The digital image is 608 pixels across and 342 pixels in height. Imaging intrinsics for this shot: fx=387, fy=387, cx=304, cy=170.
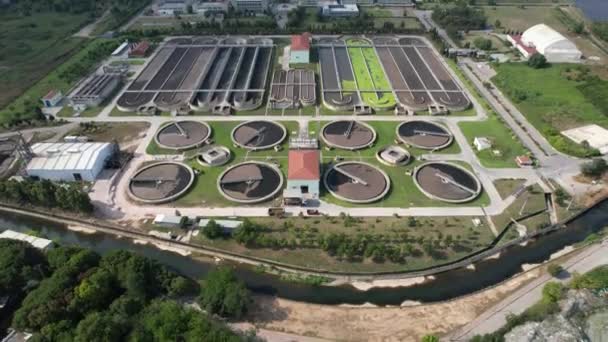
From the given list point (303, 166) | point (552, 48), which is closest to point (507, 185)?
point (303, 166)

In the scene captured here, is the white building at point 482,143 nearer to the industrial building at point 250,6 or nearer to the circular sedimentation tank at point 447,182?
the circular sedimentation tank at point 447,182

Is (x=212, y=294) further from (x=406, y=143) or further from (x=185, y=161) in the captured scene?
(x=406, y=143)

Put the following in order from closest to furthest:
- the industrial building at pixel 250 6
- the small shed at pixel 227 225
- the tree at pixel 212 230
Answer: the tree at pixel 212 230 < the small shed at pixel 227 225 < the industrial building at pixel 250 6

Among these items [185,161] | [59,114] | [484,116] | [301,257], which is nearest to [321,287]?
[301,257]

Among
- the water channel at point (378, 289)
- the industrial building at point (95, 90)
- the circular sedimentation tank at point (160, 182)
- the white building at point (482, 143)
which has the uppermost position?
the industrial building at point (95, 90)

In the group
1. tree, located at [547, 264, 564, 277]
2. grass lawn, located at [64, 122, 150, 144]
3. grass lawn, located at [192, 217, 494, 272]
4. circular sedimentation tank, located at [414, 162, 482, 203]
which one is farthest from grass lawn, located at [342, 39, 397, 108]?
grass lawn, located at [64, 122, 150, 144]

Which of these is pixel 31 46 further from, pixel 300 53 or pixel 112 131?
pixel 300 53

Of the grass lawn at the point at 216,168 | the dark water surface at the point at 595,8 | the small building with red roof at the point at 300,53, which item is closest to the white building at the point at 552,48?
the dark water surface at the point at 595,8
